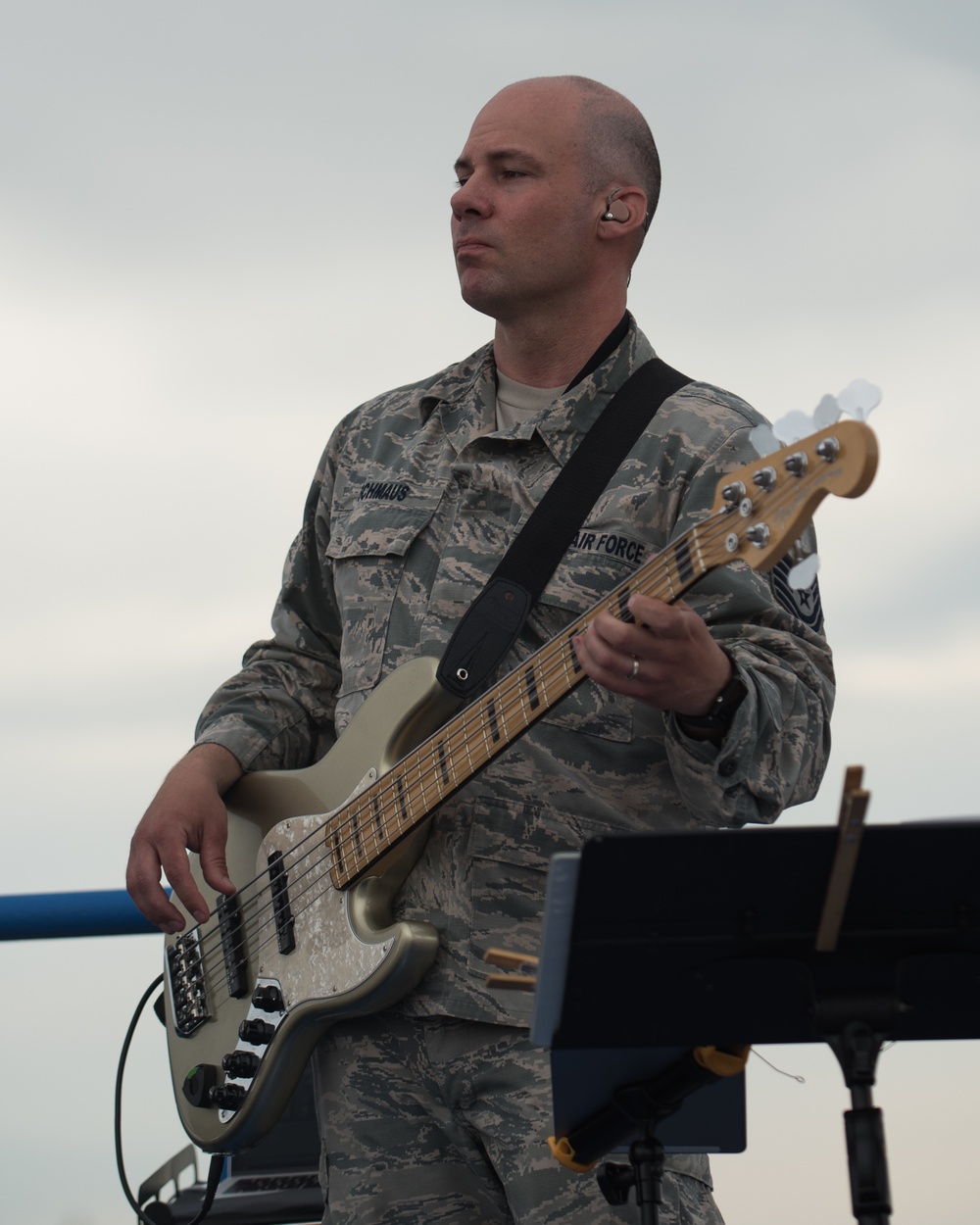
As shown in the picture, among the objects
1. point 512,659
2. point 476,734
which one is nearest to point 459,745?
point 476,734

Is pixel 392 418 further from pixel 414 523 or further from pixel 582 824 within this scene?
pixel 582 824

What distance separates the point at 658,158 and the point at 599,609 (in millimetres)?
1061

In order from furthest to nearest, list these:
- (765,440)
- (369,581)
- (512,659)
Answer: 1. (369,581)
2. (512,659)
3. (765,440)

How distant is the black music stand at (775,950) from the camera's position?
1.39m

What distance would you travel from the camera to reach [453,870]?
2.10 m

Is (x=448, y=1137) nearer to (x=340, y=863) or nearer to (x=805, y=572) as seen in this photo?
(x=340, y=863)

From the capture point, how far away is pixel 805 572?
172 cm

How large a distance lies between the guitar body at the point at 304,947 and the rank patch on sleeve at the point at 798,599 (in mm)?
480

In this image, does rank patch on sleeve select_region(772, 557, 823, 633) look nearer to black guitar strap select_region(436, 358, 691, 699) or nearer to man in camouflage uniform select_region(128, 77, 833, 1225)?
man in camouflage uniform select_region(128, 77, 833, 1225)

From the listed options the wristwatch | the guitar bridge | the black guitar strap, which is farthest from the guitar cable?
the wristwatch

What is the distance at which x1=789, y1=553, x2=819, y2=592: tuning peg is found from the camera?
171 cm

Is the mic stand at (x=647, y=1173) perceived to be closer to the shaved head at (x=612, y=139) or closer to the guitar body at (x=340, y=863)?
the guitar body at (x=340, y=863)

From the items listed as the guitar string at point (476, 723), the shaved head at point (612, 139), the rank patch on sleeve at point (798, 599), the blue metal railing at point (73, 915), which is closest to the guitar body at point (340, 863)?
the guitar string at point (476, 723)

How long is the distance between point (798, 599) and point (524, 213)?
758mm
